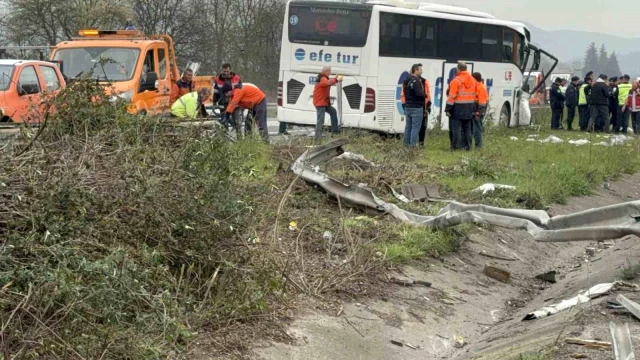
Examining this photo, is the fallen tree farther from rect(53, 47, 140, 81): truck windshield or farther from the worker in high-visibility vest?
the worker in high-visibility vest

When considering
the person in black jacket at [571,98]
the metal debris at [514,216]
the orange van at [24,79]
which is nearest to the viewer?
the metal debris at [514,216]

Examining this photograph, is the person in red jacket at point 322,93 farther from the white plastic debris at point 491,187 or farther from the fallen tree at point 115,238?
the fallen tree at point 115,238

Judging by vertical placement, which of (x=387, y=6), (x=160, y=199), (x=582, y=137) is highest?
(x=387, y=6)

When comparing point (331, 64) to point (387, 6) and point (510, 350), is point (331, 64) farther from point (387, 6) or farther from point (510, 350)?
point (510, 350)

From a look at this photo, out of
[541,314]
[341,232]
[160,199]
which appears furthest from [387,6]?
[160,199]

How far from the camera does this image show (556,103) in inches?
1101

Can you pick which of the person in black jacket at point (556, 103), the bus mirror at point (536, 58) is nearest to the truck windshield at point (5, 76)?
the bus mirror at point (536, 58)

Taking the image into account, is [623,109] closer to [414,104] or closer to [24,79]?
[414,104]

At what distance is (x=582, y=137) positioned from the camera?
78.6 ft

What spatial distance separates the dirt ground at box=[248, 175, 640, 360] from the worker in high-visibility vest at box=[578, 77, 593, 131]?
16664 millimetres

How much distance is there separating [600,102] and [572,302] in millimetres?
20290

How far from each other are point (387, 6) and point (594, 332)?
1498 centimetres

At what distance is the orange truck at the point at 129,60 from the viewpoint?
655 inches

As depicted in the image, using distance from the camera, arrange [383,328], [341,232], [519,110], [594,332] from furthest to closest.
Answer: [519,110], [341,232], [383,328], [594,332]
